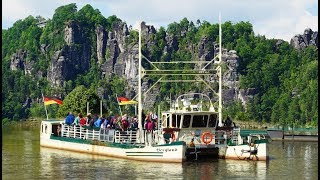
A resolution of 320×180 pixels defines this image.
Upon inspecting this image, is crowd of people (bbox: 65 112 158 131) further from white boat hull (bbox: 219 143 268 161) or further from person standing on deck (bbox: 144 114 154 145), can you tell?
white boat hull (bbox: 219 143 268 161)

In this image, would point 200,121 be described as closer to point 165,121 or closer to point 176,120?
point 176,120

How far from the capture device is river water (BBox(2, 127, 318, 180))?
5006 cm

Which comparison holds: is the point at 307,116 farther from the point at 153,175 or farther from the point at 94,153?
the point at 153,175

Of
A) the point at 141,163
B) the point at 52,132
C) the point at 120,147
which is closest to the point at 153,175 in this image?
the point at 141,163

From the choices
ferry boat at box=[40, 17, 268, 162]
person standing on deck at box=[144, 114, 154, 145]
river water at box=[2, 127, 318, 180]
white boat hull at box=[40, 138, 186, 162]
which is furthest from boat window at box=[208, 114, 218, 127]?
person standing on deck at box=[144, 114, 154, 145]

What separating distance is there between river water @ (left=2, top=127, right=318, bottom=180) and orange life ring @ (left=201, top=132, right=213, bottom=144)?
1260 millimetres

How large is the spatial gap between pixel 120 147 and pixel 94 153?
4422 millimetres

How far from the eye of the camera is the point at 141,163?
56594 millimetres

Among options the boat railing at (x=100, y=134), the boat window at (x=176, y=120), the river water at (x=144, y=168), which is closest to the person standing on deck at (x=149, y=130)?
the boat window at (x=176, y=120)

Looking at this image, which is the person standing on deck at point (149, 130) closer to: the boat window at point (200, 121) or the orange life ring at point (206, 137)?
the boat window at point (200, 121)

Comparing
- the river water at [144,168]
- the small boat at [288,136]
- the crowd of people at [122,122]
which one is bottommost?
the river water at [144,168]

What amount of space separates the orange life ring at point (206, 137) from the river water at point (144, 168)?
4.13ft

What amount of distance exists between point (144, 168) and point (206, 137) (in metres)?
5.80

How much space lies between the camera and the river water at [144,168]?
5006cm
